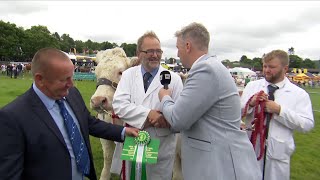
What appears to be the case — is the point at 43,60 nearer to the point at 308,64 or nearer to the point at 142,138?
the point at 142,138

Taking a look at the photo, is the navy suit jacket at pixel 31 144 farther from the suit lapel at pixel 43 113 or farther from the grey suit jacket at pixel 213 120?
the grey suit jacket at pixel 213 120

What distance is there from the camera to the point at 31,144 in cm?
215

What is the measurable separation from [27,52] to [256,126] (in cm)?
7973

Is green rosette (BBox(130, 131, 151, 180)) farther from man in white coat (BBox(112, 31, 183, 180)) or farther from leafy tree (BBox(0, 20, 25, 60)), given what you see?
leafy tree (BBox(0, 20, 25, 60))

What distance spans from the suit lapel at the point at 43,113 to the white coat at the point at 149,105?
1.08 m

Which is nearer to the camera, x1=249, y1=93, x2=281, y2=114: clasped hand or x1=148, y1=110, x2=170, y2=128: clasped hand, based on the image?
x1=148, y1=110, x2=170, y2=128: clasped hand

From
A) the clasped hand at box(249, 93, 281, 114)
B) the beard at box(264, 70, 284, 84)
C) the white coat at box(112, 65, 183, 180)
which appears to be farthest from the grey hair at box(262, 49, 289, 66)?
the white coat at box(112, 65, 183, 180)

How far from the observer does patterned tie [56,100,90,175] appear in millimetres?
2426

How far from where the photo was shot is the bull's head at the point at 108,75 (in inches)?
161

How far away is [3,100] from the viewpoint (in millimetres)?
14523

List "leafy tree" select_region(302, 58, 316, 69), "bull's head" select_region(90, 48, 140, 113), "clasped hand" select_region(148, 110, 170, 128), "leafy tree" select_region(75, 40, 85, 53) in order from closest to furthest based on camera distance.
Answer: "clasped hand" select_region(148, 110, 170, 128) → "bull's head" select_region(90, 48, 140, 113) → "leafy tree" select_region(75, 40, 85, 53) → "leafy tree" select_region(302, 58, 316, 69)

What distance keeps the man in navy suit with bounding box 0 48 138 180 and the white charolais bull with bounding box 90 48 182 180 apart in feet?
5.32

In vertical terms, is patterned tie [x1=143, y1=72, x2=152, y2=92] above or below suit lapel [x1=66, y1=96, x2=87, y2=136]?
above

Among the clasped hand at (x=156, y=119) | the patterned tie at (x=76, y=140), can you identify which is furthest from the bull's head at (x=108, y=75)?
the patterned tie at (x=76, y=140)
